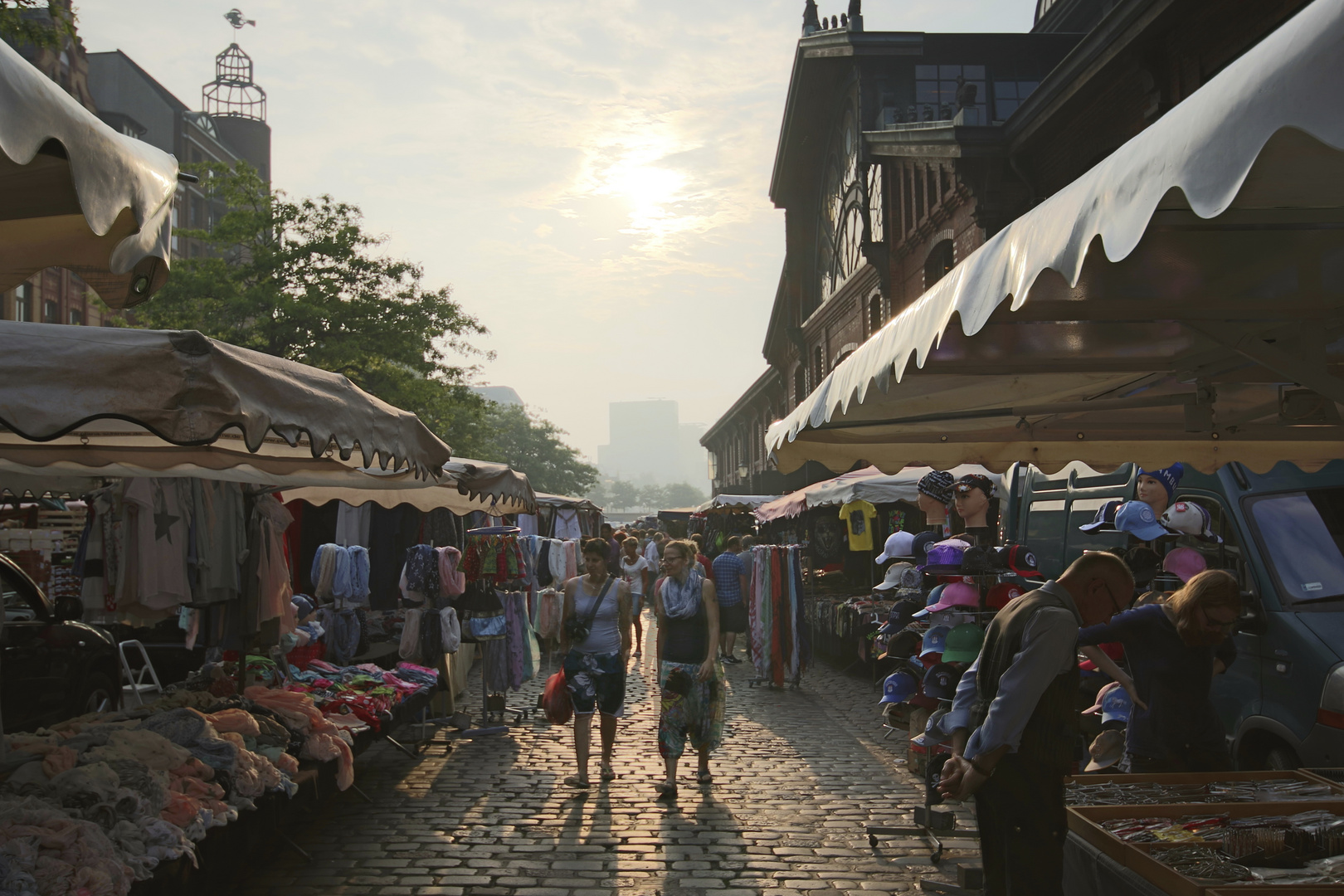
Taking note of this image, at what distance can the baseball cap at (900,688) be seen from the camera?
6754 millimetres

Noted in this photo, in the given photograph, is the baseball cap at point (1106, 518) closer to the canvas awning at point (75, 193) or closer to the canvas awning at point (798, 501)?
the canvas awning at point (798, 501)

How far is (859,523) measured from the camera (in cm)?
1700

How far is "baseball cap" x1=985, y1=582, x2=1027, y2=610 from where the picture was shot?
254 inches

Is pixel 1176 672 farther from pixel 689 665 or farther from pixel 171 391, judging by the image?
pixel 171 391

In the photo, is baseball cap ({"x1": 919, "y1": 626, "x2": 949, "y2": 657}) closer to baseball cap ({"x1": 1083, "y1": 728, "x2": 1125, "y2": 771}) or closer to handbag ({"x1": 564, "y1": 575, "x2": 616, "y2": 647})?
baseball cap ({"x1": 1083, "y1": 728, "x2": 1125, "y2": 771})

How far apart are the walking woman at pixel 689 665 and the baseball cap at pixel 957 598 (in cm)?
190

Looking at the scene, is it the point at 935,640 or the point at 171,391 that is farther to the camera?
the point at 935,640

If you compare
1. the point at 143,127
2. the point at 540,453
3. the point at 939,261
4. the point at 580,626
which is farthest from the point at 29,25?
the point at 540,453

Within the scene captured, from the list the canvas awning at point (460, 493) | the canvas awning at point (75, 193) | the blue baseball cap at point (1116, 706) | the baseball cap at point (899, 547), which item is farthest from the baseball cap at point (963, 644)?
the canvas awning at point (75, 193)

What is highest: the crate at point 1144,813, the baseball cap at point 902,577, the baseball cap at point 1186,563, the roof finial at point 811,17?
the roof finial at point 811,17

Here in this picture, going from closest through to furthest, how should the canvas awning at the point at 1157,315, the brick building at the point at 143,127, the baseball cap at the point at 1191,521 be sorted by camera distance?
1. the canvas awning at the point at 1157,315
2. the baseball cap at the point at 1191,521
3. the brick building at the point at 143,127

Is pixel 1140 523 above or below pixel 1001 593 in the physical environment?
above

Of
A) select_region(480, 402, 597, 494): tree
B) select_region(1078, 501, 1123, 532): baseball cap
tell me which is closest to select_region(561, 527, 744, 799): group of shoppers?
select_region(1078, 501, 1123, 532): baseball cap

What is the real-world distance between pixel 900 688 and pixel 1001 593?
0.97 meters
